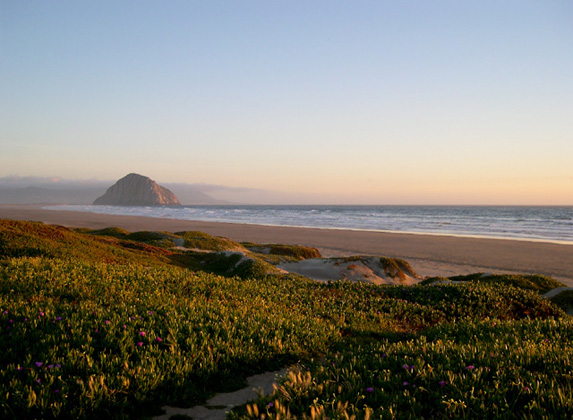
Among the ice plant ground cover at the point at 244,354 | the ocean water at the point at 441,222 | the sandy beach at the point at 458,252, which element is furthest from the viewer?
the ocean water at the point at 441,222

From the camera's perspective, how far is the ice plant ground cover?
4723mm

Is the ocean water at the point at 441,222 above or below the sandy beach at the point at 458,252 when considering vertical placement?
above

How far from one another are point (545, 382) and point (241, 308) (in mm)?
6192

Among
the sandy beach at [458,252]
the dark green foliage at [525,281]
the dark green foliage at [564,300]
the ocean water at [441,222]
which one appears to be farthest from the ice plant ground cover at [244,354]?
the ocean water at [441,222]

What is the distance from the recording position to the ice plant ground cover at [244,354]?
4723 millimetres

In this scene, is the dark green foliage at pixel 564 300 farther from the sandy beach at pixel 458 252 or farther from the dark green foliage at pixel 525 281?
the sandy beach at pixel 458 252

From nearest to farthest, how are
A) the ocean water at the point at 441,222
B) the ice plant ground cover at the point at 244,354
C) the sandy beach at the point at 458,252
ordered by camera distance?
the ice plant ground cover at the point at 244,354 → the sandy beach at the point at 458,252 → the ocean water at the point at 441,222

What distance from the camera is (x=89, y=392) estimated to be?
4.91m

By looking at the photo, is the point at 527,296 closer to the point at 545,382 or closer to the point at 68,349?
the point at 545,382

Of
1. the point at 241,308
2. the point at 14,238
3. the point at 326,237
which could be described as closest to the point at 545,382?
the point at 241,308

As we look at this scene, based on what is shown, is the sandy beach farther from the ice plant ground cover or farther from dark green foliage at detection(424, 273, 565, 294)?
the ice plant ground cover

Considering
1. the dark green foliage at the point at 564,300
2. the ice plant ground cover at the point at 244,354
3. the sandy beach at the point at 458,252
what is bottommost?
the sandy beach at the point at 458,252

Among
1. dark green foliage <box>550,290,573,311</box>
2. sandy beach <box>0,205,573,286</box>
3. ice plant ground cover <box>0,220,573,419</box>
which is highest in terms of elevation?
ice plant ground cover <box>0,220,573,419</box>

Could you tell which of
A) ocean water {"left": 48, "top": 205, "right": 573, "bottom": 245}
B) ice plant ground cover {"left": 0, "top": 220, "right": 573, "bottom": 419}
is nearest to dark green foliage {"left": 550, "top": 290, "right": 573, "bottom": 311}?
ice plant ground cover {"left": 0, "top": 220, "right": 573, "bottom": 419}
